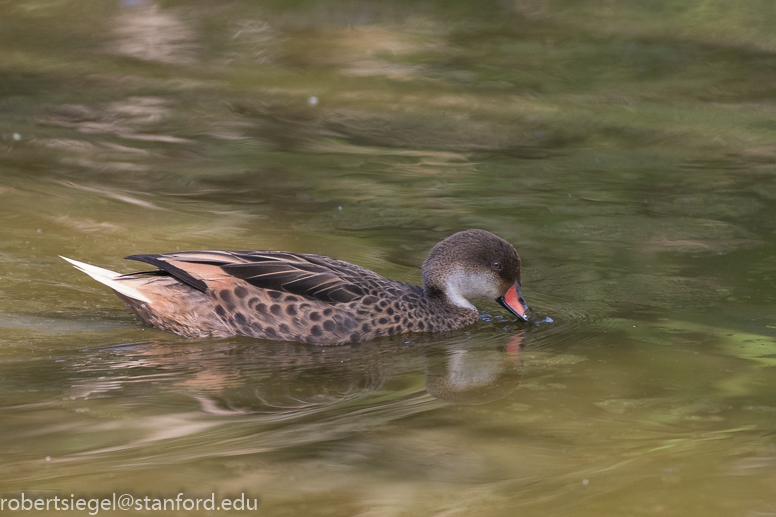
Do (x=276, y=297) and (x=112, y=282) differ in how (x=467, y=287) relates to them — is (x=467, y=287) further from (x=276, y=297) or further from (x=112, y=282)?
(x=112, y=282)

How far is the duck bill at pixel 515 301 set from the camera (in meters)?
7.32

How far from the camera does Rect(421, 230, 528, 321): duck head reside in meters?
7.30

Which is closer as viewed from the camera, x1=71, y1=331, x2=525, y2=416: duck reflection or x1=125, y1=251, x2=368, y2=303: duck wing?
x1=71, y1=331, x2=525, y2=416: duck reflection

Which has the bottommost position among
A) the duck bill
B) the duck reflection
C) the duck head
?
the duck reflection

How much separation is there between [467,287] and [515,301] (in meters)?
0.36

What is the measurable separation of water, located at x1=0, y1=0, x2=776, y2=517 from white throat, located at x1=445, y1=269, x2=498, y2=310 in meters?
0.25

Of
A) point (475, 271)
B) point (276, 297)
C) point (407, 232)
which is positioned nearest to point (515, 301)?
point (475, 271)

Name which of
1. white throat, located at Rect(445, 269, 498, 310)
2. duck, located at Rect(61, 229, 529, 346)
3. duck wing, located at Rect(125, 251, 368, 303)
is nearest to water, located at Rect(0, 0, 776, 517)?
duck, located at Rect(61, 229, 529, 346)

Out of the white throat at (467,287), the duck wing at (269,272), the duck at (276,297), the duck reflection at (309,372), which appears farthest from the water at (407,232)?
the duck wing at (269,272)

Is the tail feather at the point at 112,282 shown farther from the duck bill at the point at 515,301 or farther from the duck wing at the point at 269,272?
the duck bill at the point at 515,301

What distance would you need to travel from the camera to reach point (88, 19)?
17.5 metres

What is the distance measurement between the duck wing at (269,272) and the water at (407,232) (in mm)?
416

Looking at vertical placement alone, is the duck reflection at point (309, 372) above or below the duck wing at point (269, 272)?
below

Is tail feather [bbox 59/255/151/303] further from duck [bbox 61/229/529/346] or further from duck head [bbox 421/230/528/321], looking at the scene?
duck head [bbox 421/230/528/321]
